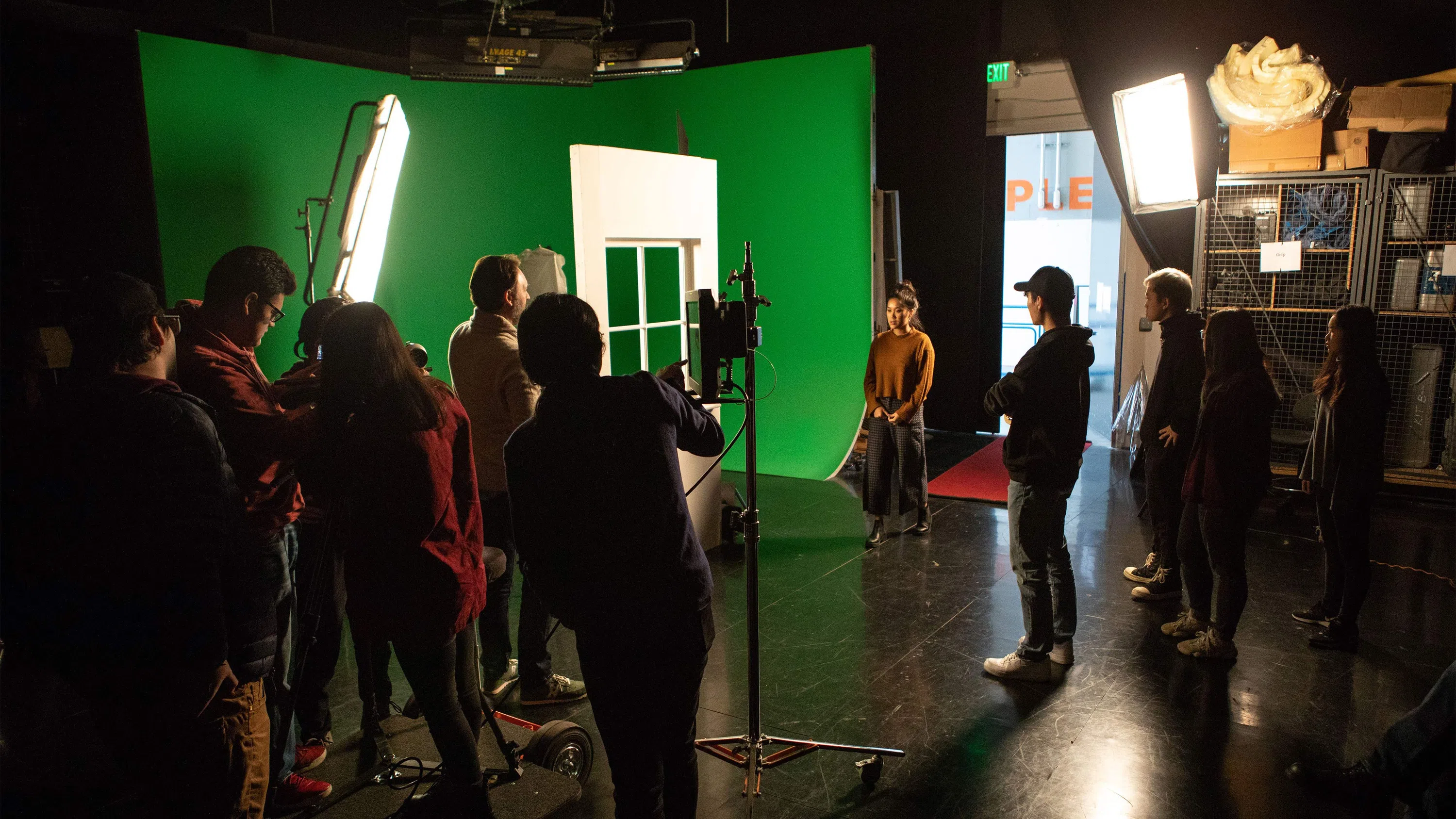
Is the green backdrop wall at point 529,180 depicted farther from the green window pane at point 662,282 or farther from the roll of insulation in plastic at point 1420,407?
the roll of insulation in plastic at point 1420,407

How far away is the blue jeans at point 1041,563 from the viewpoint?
10.0 ft

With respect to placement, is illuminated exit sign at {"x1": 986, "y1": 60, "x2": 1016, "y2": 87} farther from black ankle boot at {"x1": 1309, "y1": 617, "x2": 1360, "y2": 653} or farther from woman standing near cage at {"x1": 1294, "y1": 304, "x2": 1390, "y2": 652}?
black ankle boot at {"x1": 1309, "y1": 617, "x2": 1360, "y2": 653}

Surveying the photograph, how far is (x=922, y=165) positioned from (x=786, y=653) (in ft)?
15.8

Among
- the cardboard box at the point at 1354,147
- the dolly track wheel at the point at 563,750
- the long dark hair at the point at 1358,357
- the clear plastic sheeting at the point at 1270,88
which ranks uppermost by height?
the clear plastic sheeting at the point at 1270,88

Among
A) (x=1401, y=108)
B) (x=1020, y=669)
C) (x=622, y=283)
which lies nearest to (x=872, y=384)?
(x=1020, y=669)

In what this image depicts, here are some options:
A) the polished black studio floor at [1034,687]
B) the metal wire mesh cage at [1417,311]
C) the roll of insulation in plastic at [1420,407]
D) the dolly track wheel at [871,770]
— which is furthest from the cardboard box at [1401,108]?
the dolly track wheel at [871,770]

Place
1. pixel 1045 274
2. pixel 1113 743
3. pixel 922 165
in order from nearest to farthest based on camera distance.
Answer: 1. pixel 1113 743
2. pixel 1045 274
3. pixel 922 165

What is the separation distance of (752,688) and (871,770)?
1.46ft

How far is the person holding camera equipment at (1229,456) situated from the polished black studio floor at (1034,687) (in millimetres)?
283

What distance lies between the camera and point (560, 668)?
337 centimetres

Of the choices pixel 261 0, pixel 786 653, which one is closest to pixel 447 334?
pixel 261 0

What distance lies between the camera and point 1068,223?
30.6 ft

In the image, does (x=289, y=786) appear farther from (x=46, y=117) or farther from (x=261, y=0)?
(x=261, y=0)

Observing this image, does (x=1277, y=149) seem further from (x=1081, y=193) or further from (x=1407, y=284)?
(x=1081, y=193)
